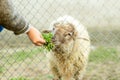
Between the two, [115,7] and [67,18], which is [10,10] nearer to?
[67,18]

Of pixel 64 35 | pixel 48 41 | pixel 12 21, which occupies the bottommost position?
pixel 12 21

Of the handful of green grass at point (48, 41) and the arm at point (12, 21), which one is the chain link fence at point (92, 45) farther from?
the arm at point (12, 21)

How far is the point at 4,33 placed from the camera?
7.88 metres

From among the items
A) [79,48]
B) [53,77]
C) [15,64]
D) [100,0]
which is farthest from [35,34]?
[100,0]

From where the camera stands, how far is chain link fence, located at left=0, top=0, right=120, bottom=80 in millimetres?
6312

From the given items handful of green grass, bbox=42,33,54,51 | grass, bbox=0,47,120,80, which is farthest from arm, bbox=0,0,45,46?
grass, bbox=0,47,120,80

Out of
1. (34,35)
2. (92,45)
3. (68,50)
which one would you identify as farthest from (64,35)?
(34,35)

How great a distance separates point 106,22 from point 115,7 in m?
0.54

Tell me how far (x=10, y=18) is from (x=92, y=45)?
5574 mm

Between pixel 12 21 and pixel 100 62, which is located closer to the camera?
pixel 12 21

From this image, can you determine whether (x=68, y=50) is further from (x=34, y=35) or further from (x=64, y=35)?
(x=34, y=35)

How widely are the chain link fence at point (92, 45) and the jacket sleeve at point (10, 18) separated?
3.09 meters

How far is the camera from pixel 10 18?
2.26m

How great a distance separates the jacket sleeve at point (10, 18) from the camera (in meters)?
2.22
